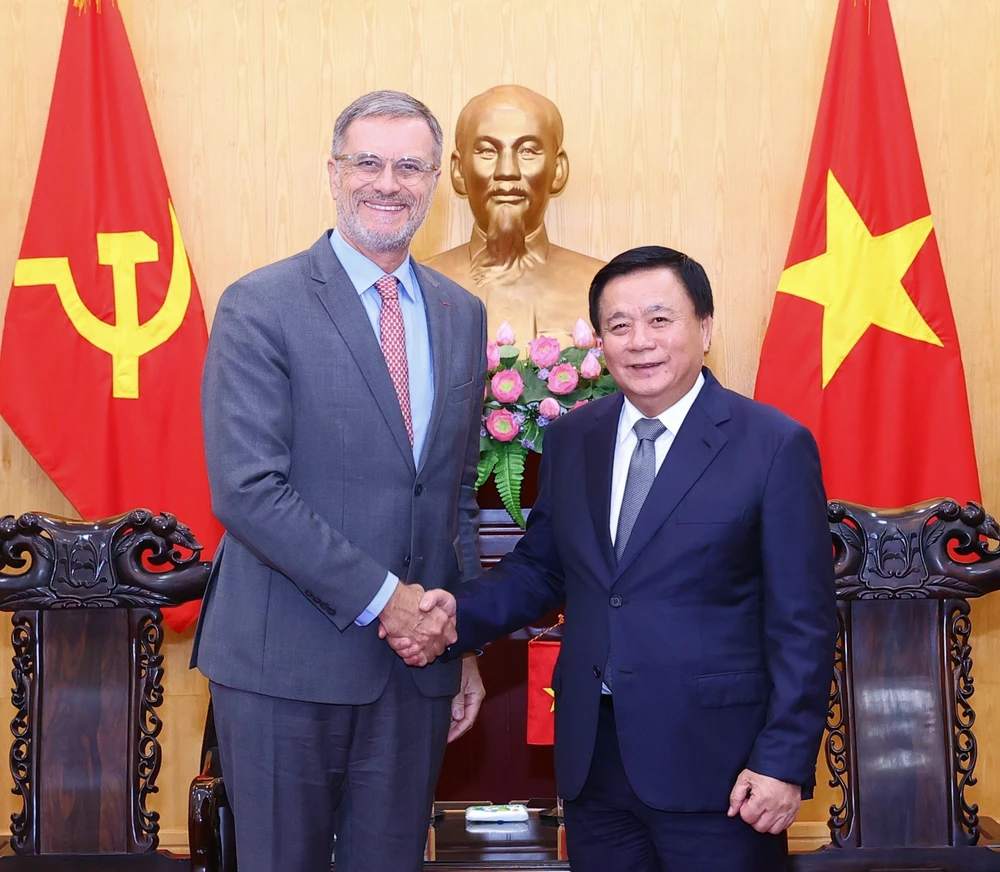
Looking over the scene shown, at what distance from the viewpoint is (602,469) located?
73.6 inches

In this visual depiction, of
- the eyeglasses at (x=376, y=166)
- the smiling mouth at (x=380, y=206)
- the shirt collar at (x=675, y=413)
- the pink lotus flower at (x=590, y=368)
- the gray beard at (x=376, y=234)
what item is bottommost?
the shirt collar at (x=675, y=413)

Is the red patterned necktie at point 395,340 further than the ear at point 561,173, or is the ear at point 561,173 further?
the ear at point 561,173

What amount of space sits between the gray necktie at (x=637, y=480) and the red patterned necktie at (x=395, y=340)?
357 mm

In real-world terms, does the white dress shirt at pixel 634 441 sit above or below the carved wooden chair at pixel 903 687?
above

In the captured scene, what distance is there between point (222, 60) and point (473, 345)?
2300 mm

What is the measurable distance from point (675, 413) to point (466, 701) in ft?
2.23

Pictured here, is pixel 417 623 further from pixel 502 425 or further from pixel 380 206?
pixel 502 425

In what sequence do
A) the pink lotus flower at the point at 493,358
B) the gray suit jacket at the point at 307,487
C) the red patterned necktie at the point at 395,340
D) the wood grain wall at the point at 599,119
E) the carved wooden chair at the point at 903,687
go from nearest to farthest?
the gray suit jacket at the point at 307,487 < the red patterned necktie at the point at 395,340 < the carved wooden chair at the point at 903,687 < the pink lotus flower at the point at 493,358 < the wood grain wall at the point at 599,119

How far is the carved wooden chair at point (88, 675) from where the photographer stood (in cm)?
227

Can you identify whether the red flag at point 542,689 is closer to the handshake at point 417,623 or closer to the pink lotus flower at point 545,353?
the handshake at point 417,623

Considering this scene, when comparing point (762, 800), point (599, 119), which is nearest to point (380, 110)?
point (762, 800)

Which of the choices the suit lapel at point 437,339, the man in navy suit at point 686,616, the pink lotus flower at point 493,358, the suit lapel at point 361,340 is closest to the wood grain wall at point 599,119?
the pink lotus flower at point 493,358

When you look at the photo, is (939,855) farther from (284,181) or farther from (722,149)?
(284,181)

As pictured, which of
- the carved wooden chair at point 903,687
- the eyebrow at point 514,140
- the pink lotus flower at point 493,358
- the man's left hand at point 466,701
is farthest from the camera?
the eyebrow at point 514,140
